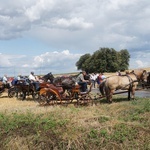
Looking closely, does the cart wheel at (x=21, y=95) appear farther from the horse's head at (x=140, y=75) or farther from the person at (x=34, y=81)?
the horse's head at (x=140, y=75)

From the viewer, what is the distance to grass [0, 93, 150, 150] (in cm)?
923

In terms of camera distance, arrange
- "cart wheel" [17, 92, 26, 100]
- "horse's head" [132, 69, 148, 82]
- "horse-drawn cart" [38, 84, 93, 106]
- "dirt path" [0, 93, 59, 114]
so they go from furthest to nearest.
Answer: "cart wheel" [17, 92, 26, 100]
"horse's head" [132, 69, 148, 82]
"horse-drawn cart" [38, 84, 93, 106]
"dirt path" [0, 93, 59, 114]

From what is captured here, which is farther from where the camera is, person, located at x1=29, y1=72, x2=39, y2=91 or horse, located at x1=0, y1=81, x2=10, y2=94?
horse, located at x1=0, y1=81, x2=10, y2=94

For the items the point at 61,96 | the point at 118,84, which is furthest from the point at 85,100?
the point at 118,84

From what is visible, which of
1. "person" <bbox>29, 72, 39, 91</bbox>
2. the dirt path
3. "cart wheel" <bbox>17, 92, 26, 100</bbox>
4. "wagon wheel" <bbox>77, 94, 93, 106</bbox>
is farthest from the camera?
"cart wheel" <bbox>17, 92, 26, 100</bbox>

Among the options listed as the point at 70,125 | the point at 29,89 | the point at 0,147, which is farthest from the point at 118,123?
the point at 29,89

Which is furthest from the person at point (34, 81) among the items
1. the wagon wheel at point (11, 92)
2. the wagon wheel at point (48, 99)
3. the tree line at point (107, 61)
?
the tree line at point (107, 61)

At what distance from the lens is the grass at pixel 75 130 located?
30.3 ft

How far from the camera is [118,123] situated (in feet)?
32.6

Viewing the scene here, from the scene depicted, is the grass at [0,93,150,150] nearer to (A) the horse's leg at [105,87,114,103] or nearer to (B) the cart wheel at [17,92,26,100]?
(A) the horse's leg at [105,87,114,103]

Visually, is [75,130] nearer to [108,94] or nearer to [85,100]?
[85,100]

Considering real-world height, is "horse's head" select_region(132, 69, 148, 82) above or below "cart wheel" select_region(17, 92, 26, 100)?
above

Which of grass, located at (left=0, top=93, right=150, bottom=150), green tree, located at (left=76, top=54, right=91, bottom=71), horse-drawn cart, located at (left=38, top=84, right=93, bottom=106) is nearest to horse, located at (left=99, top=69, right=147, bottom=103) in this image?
horse-drawn cart, located at (left=38, top=84, right=93, bottom=106)

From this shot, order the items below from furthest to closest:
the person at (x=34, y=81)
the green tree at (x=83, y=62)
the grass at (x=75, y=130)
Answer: the green tree at (x=83, y=62), the person at (x=34, y=81), the grass at (x=75, y=130)
